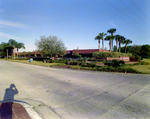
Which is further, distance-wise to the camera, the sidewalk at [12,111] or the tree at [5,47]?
the tree at [5,47]

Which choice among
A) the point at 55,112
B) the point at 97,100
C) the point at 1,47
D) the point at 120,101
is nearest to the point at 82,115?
the point at 55,112

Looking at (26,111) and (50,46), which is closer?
(26,111)

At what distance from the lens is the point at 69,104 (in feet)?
14.8

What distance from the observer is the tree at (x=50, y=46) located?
3077 centimetres

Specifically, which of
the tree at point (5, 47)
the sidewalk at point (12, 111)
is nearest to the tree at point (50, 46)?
the sidewalk at point (12, 111)

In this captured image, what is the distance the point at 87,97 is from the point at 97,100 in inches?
20.8

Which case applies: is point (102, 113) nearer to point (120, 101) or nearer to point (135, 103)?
point (120, 101)

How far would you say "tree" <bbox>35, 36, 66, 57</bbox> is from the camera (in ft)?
101

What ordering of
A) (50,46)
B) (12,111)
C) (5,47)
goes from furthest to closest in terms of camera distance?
(5,47) < (50,46) < (12,111)

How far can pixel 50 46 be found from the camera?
3075 cm

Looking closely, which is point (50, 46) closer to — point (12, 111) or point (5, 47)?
point (12, 111)

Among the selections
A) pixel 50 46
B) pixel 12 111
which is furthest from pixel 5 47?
pixel 12 111

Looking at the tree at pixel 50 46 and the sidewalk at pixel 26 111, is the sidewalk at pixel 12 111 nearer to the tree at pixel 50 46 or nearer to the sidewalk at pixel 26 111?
the sidewalk at pixel 26 111

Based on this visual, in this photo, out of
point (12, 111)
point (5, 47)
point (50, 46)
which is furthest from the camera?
point (5, 47)
